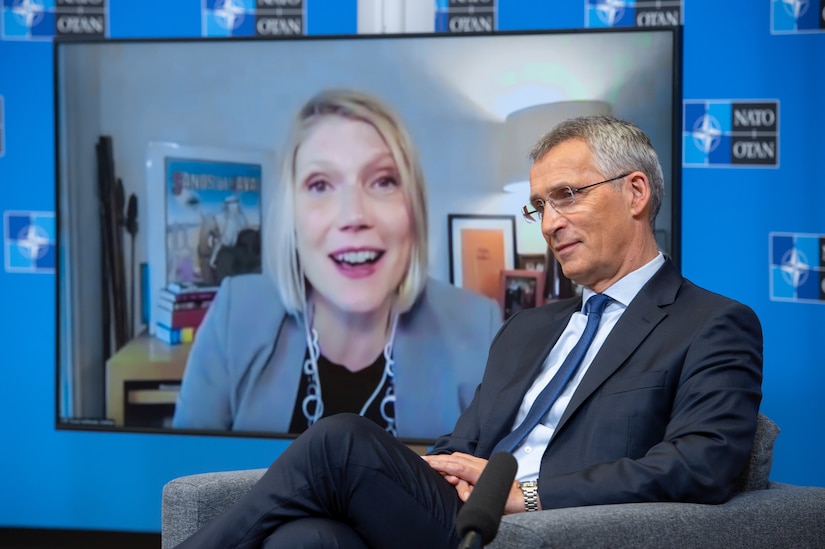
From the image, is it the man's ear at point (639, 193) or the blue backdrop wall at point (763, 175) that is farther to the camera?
the blue backdrop wall at point (763, 175)

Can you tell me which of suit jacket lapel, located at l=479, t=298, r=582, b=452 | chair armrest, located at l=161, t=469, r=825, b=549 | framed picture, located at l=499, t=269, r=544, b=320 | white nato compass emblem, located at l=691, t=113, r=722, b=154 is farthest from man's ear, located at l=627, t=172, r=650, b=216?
white nato compass emblem, located at l=691, t=113, r=722, b=154

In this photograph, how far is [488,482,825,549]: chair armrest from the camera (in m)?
1.54

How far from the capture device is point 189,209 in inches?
144

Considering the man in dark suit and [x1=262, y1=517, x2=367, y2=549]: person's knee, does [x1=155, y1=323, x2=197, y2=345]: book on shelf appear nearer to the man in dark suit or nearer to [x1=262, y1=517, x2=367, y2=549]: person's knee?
the man in dark suit

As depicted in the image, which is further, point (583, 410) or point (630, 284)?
point (630, 284)

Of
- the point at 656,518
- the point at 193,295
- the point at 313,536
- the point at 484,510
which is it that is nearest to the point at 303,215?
the point at 193,295

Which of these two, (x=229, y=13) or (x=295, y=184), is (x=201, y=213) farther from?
(x=229, y=13)

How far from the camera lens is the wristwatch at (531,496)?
6.04 feet

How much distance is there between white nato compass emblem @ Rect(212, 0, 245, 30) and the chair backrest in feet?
8.40

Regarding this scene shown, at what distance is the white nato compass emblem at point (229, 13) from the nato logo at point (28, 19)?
2.18 ft

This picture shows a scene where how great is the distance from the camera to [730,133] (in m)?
3.39

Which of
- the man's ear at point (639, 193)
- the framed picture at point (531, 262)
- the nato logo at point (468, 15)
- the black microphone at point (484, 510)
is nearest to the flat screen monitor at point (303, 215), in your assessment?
the framed picture at point (531, 262)

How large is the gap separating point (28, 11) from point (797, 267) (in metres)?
3.05

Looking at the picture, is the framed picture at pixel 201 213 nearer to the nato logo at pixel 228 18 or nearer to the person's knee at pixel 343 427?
the nato logo at pixel 228 18
